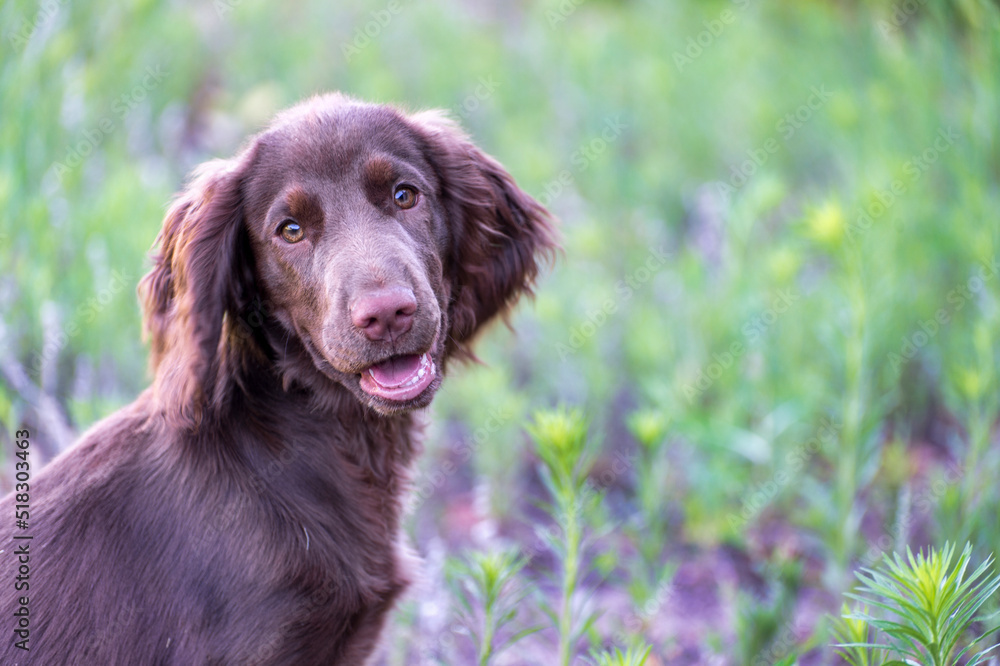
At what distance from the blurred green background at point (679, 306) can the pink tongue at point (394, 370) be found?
1.68 feet

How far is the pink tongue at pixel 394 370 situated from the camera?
2.07 metres

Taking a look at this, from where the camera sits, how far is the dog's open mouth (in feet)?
Result: 6.77

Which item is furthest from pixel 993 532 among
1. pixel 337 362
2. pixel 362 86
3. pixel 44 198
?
pixel 362 86

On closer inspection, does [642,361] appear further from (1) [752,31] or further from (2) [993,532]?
(1) [752,31]

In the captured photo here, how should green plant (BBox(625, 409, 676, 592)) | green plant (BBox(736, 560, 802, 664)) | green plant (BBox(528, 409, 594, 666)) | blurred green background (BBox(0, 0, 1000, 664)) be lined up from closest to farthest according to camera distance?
green plant (BBox(528, 409, 594, 666))
green plant (BBox(736, 560, 802, 664))
green plant (BBox(625, 409, 676, 592))
blurred green background (BBox(0, 0, 1000, 664))

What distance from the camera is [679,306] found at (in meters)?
4.27

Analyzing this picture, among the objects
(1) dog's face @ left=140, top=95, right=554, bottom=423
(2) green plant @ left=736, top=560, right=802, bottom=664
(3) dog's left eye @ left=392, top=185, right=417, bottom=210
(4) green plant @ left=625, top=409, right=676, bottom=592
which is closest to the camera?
(1) dog's face @ left=140, top=95, right=554, bottom=423

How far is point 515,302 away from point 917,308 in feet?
7.51

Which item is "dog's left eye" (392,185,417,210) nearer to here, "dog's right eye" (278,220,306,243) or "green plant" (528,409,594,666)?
"dog's right eye" (278,220,306,243)

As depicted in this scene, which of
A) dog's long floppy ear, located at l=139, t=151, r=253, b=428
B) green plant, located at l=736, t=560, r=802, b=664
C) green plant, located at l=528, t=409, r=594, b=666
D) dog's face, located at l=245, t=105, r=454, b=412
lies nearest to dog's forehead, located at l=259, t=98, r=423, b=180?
dog's face, located at l=245, t=105, r=454, b=412

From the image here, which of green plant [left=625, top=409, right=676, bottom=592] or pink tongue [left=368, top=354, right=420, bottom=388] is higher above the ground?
pink tongue [left=368, top=354, right=420, bottom=388]

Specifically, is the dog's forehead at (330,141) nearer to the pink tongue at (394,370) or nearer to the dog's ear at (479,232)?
the dog's ear at (479,232)

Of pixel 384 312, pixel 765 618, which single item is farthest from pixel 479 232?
pixel 765 618

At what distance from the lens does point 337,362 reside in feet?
6.68
